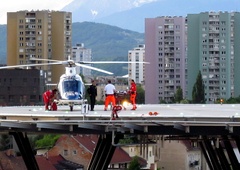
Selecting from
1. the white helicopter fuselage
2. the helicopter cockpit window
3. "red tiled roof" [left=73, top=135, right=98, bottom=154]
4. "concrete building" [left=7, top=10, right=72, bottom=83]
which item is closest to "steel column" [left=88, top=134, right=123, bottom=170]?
the white helicopter fuselage

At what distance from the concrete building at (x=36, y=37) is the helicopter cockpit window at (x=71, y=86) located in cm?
14006

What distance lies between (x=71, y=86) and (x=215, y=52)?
141 meters

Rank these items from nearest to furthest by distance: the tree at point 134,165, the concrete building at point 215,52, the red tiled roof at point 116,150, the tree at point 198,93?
the tree at point 134,165
the red tiled roof at point 116,150
the tree at point 198,93
the concrete building at point 215,52

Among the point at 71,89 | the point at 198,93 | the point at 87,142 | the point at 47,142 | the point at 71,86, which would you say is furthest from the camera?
the point at 198,93

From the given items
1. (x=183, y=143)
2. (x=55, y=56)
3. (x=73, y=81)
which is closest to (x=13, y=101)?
(x=183, y=143)

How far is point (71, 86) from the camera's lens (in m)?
52.4

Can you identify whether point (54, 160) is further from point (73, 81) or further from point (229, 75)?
point (229, 75)

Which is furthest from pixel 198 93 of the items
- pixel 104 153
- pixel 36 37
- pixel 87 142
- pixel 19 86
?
pixel 104 153

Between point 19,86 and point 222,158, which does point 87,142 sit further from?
point 222,158

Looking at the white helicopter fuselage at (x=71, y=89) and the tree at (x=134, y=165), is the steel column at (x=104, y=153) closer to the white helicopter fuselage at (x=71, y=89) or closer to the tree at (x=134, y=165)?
the white helicopter fuselage at (x=71, y=89)

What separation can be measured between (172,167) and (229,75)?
246 feet

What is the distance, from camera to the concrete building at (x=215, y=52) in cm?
19112

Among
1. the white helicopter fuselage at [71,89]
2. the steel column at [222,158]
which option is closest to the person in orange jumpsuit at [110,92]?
the white helicopter fuselage at [71,89]

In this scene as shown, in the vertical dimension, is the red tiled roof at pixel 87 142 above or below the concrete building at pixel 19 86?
below
